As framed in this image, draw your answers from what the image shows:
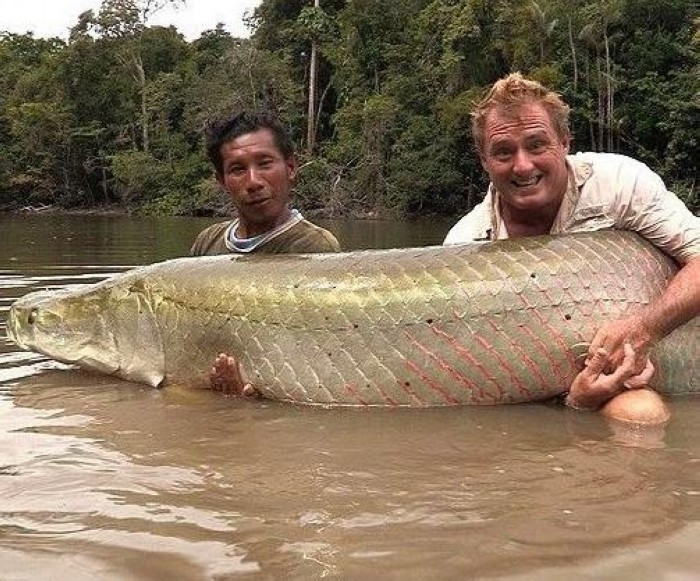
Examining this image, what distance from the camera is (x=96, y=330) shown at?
3.89 metres

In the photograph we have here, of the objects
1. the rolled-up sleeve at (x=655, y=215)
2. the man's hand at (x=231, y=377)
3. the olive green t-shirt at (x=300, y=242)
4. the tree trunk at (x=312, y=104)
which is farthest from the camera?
the tree trunk at (x=312, y=104)

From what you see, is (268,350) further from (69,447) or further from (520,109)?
(520,109)

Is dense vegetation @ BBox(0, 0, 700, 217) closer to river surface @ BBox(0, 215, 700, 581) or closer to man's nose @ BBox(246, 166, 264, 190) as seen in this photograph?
man's nose @ BBox(246, 166, 264, 190)

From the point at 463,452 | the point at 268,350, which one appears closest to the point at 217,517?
the point at 463,452

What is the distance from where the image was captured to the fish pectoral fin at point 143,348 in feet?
12.2

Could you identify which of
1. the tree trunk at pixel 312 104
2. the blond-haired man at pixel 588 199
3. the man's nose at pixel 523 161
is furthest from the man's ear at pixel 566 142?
the tree trunk at pixel 312 104

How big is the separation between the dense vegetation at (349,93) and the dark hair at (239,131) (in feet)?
85.7

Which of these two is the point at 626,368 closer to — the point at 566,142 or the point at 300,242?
the point at 566,142

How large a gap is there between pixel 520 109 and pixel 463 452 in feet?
4.88

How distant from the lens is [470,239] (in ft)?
13.1

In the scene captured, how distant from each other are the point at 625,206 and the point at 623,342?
0.63 m

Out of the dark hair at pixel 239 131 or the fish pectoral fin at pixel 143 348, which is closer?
the fish pectoral fin at pixel 143 348

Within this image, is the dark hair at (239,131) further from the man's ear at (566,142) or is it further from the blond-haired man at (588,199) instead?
the man's ear at (566,142)

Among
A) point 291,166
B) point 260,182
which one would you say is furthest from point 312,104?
point 260,182
